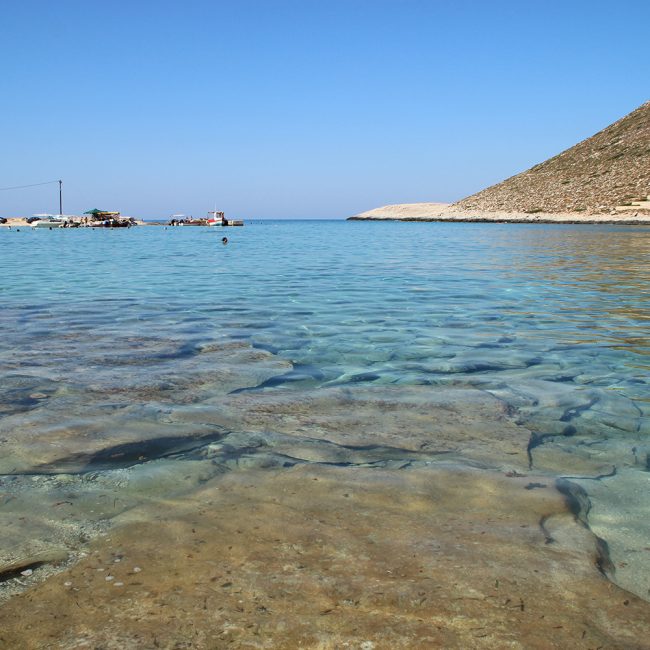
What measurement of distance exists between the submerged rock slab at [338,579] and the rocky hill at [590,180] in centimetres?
7443

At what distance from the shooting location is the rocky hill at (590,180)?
7756cm

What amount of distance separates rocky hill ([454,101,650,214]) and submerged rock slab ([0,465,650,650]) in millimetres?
74427

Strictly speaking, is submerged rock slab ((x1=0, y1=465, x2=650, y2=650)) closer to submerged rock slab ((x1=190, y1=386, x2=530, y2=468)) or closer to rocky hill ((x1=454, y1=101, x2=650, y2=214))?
submerged rock slab ((x1=190, y1=386, x2=530, y2=468))

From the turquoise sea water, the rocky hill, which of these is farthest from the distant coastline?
the turquoise sea water

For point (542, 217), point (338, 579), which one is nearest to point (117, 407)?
point (338, 579)

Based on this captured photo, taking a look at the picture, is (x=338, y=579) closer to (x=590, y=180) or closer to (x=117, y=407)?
(x=117, y=407)

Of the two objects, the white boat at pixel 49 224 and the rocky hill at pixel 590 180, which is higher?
the rocky hill at pixel 590 180

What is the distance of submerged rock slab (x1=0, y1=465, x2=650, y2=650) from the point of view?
2.05 m

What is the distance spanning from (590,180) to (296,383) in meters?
91.8

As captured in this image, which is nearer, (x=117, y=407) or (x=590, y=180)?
(x=117, y=407)

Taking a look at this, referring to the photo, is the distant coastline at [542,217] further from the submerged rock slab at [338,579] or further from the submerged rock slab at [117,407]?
the submerged rock slab at [338,579]

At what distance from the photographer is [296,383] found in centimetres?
565

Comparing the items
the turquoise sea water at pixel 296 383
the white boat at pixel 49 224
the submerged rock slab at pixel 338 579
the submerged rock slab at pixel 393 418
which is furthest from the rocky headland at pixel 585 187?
the submerged rock slab at pixel 338 579

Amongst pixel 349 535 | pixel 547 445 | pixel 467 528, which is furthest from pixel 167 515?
pixel 547 445
